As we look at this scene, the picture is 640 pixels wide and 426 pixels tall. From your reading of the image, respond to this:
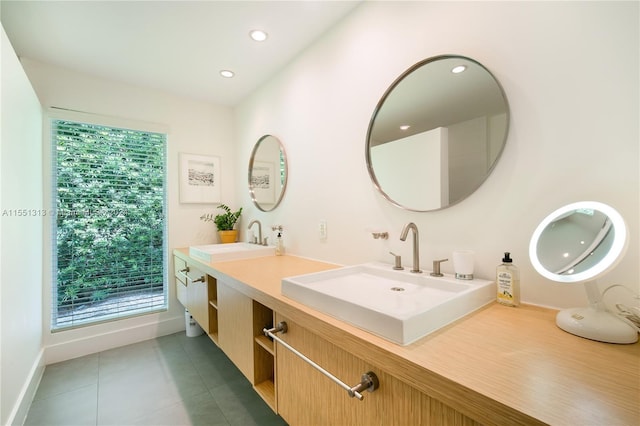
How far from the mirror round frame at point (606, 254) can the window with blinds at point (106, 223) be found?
2.94 m

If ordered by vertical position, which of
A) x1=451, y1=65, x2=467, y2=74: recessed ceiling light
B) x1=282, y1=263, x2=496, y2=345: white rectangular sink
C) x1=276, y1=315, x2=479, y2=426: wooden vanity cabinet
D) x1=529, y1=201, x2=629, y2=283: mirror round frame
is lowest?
x1=276, y1=315, x2=479, y2=426: wooden vanity cabinet

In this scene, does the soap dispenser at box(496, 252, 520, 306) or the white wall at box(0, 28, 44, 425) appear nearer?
the soap dispenser at box(496, 252, 520, 306)

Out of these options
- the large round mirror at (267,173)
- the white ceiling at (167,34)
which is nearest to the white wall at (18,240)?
the white ceiling at (167,34)

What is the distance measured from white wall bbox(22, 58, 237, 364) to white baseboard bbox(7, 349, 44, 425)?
22cm

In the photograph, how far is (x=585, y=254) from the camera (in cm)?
77

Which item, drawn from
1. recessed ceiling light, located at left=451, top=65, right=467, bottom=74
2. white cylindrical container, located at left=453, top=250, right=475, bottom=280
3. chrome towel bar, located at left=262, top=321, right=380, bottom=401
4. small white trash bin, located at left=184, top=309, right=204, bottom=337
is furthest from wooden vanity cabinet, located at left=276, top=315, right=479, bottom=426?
small white trash bin, located at left=184, top=309, right=204, bottom=337

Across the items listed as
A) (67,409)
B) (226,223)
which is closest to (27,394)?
(67,409)

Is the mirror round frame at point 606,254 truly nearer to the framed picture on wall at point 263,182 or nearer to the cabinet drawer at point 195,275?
the cabinet drawer at point 195,275

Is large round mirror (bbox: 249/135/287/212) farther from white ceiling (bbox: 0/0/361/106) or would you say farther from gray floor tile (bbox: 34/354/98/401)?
gray floor tile (bbox: 34/354/98/401)

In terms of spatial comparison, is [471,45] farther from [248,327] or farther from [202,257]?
[202,257]

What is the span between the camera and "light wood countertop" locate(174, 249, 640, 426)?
461mm

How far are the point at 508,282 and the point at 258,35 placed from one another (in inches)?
79.2

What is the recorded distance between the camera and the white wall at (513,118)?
82 centimetres

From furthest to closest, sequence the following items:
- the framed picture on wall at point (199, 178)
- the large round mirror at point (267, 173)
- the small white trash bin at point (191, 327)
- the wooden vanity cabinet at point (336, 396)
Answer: the framed picture on wall at point (199, 178) → the small white trash bin at point (191, 327) → the large round mirror at point (267, 173) → the wooden vanity cabinet at point (336, 396)
